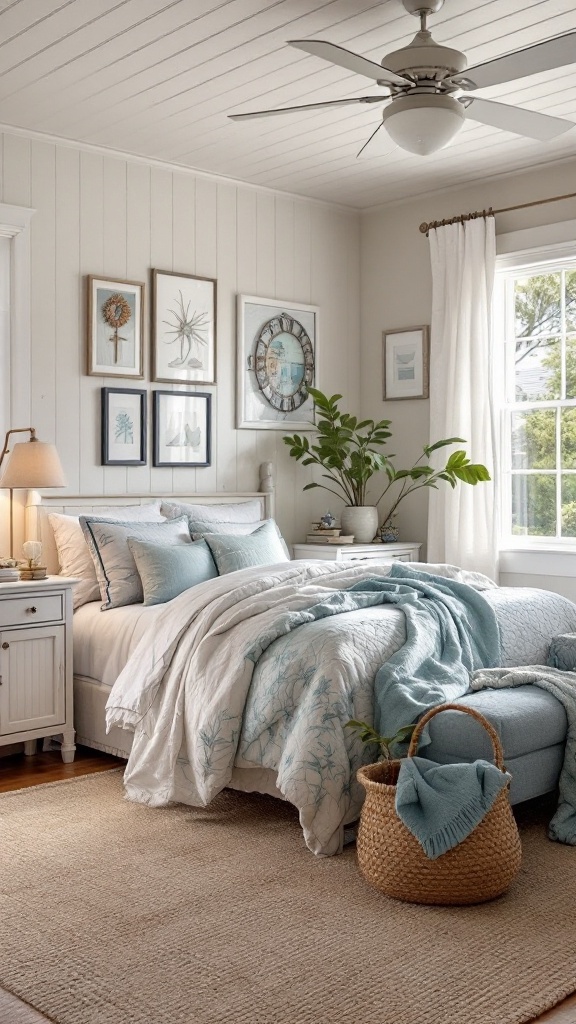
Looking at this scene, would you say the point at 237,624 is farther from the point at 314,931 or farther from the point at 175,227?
the point at 175,227

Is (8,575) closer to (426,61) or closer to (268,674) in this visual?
(268,674)

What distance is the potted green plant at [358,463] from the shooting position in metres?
5.75

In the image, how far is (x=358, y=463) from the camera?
19.5 feet

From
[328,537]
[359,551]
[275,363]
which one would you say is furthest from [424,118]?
[328,537]

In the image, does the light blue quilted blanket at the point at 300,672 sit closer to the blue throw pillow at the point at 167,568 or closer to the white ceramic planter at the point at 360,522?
the blue throw pillow at the point at 167,568

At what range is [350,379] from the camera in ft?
21.3

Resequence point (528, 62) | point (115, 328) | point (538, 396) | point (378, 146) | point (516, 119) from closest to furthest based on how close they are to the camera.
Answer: point (528, 62) < point (516, 119) < point (378, 146) < point (115, 328) < point (538, 396)

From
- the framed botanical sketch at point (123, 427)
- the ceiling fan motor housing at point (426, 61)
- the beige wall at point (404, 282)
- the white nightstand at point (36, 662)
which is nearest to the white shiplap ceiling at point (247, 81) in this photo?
the beige wall at point (404, 282)

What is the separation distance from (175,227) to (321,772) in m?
3.39

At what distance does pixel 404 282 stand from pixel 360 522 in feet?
4.93

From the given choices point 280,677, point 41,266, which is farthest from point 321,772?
point 41,266

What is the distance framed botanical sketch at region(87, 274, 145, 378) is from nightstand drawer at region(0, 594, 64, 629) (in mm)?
1313

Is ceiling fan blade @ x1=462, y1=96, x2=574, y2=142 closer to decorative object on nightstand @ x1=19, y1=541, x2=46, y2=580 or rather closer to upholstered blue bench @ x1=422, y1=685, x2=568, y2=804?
upholstered blue bench @ x1=422, y1=685, x2=568, y2=804

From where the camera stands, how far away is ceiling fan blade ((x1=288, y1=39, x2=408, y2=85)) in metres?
3.06
